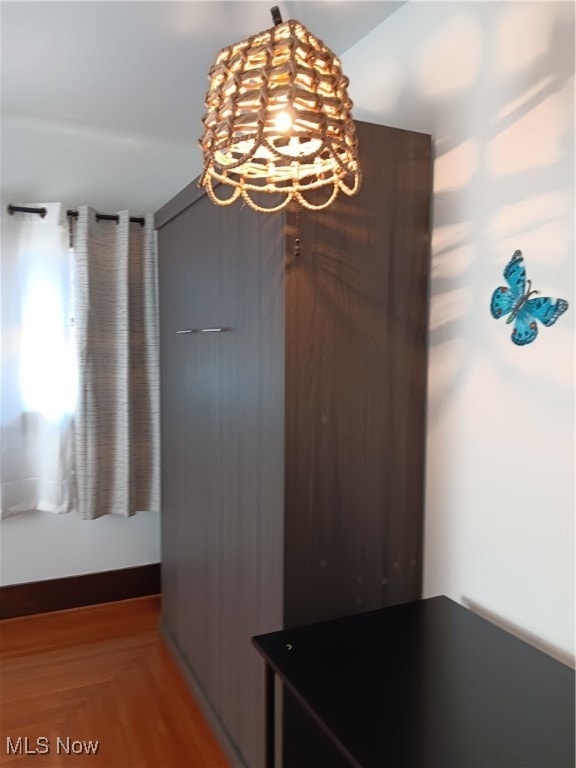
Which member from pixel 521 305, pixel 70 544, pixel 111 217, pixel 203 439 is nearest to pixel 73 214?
pixel 111 217

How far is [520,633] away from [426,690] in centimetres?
41

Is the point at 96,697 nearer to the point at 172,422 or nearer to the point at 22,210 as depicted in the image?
the point at 172,422

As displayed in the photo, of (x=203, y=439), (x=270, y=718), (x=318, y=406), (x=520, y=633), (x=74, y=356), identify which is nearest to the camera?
(x=270, y=718)

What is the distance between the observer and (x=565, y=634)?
138cm

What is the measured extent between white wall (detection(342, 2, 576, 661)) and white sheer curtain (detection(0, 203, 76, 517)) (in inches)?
71.6

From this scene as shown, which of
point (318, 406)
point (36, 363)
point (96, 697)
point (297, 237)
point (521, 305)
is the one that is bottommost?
point (96, 697)

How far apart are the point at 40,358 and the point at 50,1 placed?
1.56 m

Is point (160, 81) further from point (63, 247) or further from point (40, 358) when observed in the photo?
point (40, 358)

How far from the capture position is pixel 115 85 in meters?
2.44

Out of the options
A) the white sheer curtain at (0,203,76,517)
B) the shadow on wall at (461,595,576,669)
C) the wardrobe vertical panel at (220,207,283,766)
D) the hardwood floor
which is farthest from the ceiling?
the hardwood floor

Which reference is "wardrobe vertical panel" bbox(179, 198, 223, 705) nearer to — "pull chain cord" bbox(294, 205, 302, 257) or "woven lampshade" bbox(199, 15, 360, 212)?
"pull chain cord" bbox(294, 205, 302, 257)

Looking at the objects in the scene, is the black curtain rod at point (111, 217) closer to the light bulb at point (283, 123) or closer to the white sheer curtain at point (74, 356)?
the white sheer curtain at point (74, 356)

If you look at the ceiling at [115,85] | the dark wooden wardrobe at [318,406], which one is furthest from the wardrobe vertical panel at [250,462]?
the ceiling at [115,85]

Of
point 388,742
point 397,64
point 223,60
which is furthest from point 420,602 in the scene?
point 397,64
